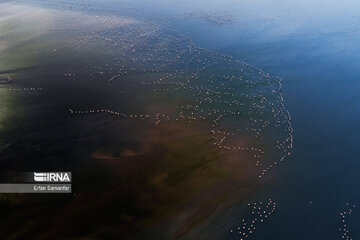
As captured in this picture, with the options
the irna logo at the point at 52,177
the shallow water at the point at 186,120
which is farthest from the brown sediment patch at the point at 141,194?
the irna logo at the point at 52,177

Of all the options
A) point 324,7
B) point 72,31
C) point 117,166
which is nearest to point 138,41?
point 72,31

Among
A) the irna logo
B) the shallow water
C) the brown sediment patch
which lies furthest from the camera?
the irna logo

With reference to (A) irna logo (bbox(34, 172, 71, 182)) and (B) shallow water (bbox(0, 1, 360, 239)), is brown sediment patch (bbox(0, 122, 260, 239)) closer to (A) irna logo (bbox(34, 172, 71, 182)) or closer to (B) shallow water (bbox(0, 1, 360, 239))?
(B) shallow water (bbox(0, 1, 360, 239))

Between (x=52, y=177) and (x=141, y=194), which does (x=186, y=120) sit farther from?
(x=52, y=177)

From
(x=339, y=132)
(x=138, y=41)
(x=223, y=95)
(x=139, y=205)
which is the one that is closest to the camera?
(x=139, y=205)

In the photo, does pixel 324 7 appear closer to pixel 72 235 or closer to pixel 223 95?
pixel 223 95

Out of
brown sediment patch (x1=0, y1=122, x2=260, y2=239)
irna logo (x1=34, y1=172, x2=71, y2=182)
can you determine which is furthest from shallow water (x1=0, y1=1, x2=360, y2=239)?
irna logo (x1=34, y1=172, x2=71, y2=182)

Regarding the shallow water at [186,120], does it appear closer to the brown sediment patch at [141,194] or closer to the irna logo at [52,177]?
the brown sediment patch at [141,194]

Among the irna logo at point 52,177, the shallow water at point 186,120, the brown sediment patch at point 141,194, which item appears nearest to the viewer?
the brown sediment patch at point 141,194
